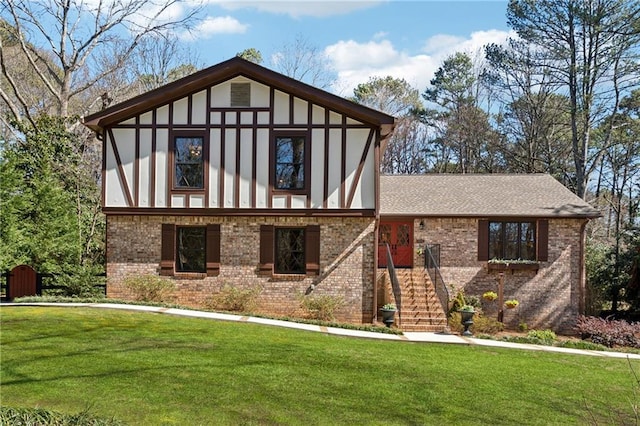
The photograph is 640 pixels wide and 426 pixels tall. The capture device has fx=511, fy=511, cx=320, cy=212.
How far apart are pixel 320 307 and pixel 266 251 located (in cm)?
232

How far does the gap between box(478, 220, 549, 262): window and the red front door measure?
2.56 metres

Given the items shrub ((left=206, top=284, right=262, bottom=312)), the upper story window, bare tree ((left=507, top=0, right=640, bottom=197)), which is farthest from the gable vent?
bare tree ((left=507, top=0, right=640, bottom=197))

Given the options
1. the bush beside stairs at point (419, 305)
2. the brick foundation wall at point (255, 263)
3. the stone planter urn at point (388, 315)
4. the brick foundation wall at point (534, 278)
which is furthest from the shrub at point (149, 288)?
→ the brick foundation wall at point (534, 278)

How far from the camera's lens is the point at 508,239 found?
18.0 meters

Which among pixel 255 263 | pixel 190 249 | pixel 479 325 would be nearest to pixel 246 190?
pixel 255 263

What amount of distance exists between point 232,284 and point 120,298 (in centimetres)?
341

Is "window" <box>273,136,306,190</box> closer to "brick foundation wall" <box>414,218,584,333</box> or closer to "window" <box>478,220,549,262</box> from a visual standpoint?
"brick foundation wall" <box>414,218,584,333</box>

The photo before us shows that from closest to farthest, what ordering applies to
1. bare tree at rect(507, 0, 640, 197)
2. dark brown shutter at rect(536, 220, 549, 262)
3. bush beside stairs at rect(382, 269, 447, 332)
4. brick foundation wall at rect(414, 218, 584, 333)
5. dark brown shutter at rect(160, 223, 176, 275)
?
1. bush beside stairs at rect(382, 269, 447, 332)
2. dark brown shutter at rect(160, 223, 176, 275)
3. brick foundation wall at rect(414, 218, 584, 333)
4. dark brown shutter at rect(536, 220, 549, 262)
5. bare tree at rect(507, 0, 640, 197)

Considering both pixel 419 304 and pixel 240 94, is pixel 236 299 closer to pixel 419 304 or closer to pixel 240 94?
pixel 419 304

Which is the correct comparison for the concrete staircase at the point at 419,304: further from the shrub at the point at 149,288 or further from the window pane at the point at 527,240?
the shrub at the point at 149,288

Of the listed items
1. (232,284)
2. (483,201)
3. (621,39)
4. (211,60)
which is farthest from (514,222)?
(211,60)

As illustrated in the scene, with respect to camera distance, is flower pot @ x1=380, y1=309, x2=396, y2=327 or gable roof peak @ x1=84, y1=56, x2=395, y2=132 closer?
flower pot @ x1=380, y1=309, x2=396, y2=327

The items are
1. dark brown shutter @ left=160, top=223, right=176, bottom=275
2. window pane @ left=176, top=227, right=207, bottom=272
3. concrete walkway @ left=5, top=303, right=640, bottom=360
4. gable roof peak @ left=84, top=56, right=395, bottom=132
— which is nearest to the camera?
concrete walkway @ left=5, top=303, right=640, bottom=360

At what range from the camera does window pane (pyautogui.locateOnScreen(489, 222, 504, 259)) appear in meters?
18.0
